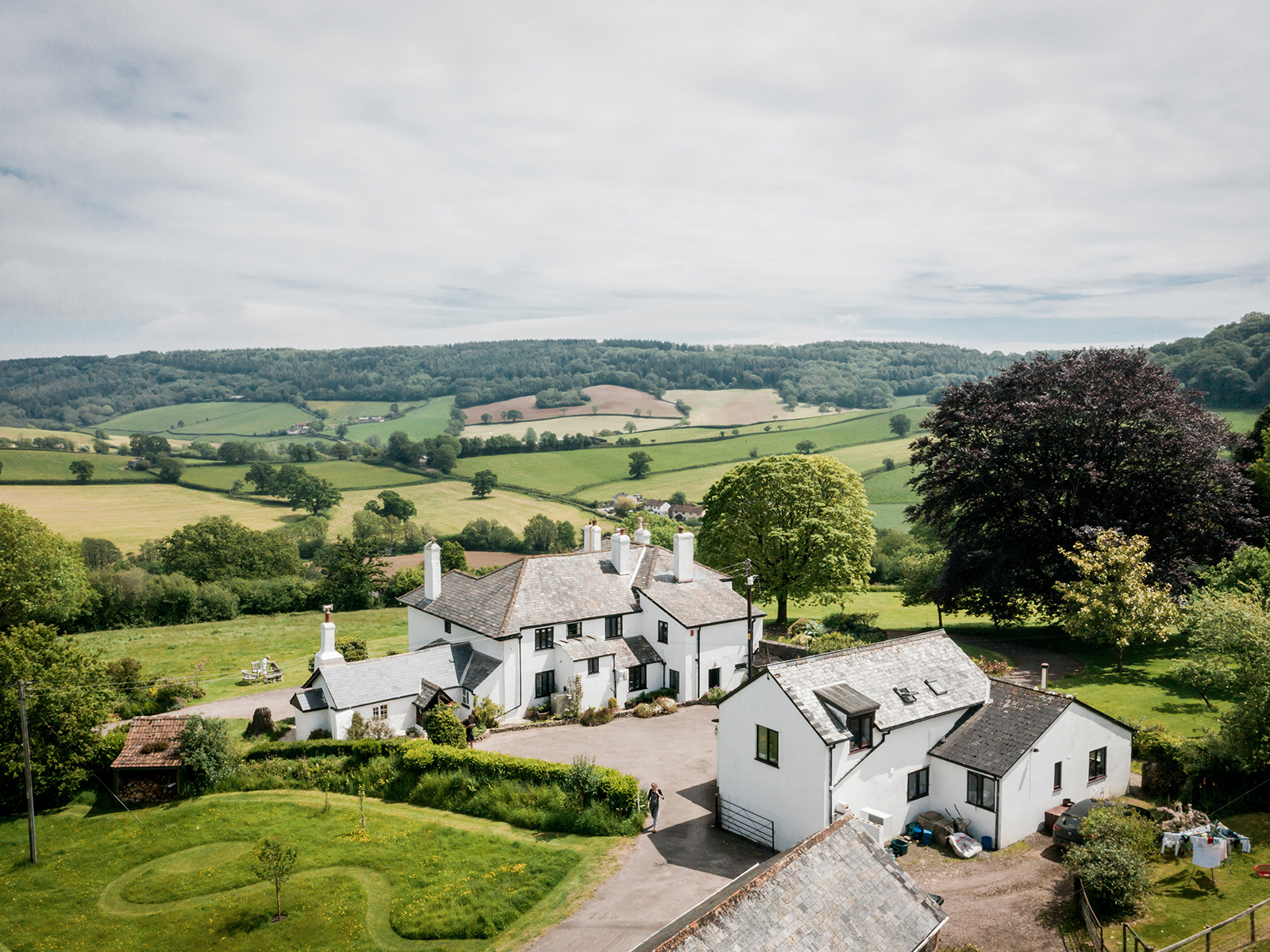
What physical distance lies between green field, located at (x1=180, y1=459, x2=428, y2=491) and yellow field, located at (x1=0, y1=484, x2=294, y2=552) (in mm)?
4667

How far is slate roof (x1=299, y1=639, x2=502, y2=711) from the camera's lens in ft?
125

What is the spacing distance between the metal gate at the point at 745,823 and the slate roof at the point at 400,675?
16.1 meters

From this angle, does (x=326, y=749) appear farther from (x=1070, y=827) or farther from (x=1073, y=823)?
(x=1073, y=823)

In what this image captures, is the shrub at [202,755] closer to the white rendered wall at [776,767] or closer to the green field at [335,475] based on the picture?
the white rendered wall at [776,767]

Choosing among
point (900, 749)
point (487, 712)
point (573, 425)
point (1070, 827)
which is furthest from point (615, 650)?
point (573, 425)

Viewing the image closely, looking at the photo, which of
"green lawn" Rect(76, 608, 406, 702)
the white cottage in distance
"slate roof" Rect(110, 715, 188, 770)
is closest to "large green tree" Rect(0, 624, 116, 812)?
"slate roof" Rect(110, 715, 188, 770)

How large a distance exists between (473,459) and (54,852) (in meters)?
116

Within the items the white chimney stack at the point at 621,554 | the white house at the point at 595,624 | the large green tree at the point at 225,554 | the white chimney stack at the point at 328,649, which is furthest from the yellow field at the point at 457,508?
the white chimney stack at the point at 328,649

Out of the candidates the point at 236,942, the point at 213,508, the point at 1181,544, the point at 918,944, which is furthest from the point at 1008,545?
the point at 213,508

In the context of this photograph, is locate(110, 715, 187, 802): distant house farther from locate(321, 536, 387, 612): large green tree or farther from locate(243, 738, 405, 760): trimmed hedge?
locate(321, 536, 387, 612): large green tree

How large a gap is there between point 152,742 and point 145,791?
2.07m

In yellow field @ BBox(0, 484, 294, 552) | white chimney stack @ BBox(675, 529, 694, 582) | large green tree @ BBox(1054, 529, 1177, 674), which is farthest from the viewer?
yellow field @ BBox(0, 484, 294, 552)

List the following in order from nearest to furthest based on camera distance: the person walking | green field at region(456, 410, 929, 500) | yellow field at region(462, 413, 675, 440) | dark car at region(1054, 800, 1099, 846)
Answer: dark car at region(1054, 800, 1099, 846), the person walking, green field at region(456, 410, 929, 500), yellow field at region(462, 413, 675, 440)

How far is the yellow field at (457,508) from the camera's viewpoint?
114688mm
